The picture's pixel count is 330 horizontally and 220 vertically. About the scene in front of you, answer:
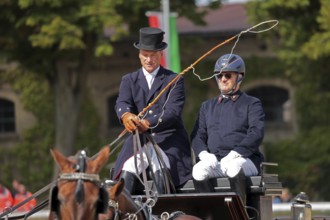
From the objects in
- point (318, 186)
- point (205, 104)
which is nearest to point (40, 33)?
point (318, 186)

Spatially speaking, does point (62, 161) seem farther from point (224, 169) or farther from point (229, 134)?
point (229, 134)

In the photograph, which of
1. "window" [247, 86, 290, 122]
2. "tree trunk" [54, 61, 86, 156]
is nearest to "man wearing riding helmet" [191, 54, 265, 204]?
"tree trunk" [54, 61, 86, 156]

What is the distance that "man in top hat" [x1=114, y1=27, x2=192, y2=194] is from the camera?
984cm

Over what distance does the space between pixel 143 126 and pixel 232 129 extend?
3.40ft

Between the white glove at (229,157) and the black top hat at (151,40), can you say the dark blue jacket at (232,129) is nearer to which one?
the white glove at (229,157)

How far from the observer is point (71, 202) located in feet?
23.4

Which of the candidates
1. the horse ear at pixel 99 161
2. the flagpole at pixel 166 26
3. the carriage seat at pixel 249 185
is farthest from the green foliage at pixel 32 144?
the horse ear at pixel 99 161

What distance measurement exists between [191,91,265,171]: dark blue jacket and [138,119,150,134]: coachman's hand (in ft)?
2.50

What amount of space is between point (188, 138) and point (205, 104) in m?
0.37

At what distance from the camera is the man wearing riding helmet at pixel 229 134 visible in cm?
984

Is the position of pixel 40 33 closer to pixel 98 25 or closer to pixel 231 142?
pixel 98 25

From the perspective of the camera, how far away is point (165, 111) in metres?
10.0

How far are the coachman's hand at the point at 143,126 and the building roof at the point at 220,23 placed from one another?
2512cm

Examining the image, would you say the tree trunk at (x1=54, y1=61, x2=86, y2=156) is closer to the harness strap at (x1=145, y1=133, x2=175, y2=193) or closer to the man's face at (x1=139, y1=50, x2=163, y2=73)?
the man's face at (x1=139, y1=50, x2=163, y2=73)
